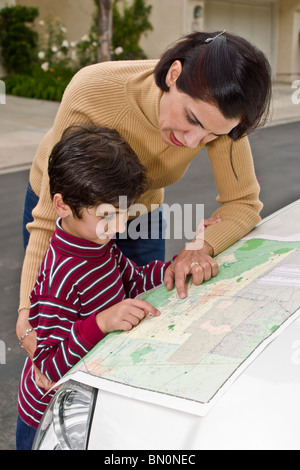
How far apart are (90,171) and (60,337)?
0.46 metres

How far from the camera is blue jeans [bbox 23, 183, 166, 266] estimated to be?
93.0 inches

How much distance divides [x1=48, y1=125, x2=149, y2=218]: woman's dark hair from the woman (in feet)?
0.62

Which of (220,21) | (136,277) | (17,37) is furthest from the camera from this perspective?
(220,21)

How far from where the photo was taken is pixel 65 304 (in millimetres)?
1621

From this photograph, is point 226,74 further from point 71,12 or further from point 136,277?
point 71,12

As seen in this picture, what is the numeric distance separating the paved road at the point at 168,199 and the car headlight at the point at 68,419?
1228 mm

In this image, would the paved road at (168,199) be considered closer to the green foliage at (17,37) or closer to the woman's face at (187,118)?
the woman's face at (187,118)

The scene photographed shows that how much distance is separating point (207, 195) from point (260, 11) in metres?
15.5

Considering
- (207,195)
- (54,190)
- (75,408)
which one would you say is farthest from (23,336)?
(207,195)

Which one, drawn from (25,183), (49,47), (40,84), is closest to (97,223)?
(25,183)

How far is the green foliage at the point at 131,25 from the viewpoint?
689 inches

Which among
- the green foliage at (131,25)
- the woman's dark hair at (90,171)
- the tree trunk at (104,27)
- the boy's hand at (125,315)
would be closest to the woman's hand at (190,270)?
the boy's hand at (125,315)

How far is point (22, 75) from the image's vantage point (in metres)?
16.8

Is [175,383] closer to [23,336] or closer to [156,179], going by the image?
[23,336]
